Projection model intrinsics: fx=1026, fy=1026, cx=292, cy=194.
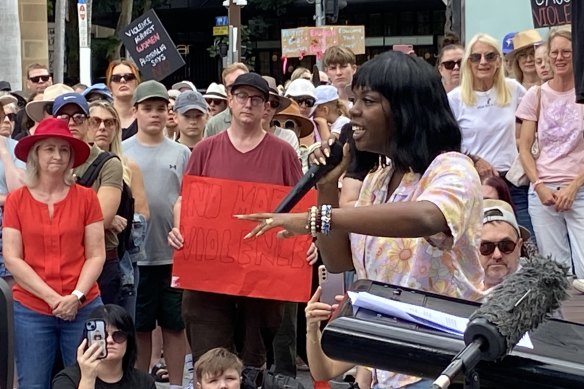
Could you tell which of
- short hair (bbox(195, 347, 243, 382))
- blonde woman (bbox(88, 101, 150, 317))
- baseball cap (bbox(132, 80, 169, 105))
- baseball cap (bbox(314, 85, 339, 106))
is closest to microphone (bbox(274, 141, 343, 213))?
short hair (bbox(195, 347, 243, 382))

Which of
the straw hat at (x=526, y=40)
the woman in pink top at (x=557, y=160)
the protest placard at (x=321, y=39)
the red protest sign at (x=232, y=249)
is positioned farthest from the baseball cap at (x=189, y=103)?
the protest placard at (x=321, y=39)

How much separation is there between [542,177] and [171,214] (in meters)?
2.43

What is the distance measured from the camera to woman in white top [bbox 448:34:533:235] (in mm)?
6734

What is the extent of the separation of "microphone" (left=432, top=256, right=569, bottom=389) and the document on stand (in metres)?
0.22

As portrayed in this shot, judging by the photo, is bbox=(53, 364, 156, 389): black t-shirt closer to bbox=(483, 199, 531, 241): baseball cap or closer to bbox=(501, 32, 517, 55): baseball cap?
bbox=(483, 199, 531, 241): baseball cap

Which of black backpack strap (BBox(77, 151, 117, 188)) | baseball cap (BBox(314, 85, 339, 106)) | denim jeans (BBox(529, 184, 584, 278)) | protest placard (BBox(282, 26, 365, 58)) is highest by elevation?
protest placard (BBox(282, 26, 365, 58))

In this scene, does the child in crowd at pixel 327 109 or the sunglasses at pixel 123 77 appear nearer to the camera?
the sunglasses at pixel 123 77

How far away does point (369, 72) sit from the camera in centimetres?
296

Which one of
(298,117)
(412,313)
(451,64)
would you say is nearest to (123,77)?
(298,117)

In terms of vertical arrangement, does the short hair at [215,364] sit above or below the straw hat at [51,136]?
below

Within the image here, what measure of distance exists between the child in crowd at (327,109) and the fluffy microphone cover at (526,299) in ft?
22.6

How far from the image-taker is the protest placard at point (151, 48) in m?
10.8

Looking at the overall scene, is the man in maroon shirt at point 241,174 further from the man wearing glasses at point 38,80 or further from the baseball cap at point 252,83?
the man wearing glasses at point 38,80

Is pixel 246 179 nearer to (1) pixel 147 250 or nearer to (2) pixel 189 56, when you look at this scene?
(1) pixel 147 250
